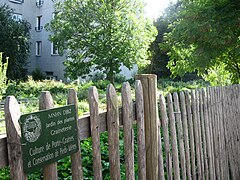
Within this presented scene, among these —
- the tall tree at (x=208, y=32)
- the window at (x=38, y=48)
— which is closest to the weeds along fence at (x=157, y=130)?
the tall tree at (x=208, y=32)

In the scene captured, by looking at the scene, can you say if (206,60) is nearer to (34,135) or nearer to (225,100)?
(225,100)

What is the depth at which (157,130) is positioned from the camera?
2.72 m

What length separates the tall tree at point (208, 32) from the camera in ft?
19.0

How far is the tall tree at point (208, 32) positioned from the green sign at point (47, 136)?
4.55 metres

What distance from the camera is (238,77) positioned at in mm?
7223

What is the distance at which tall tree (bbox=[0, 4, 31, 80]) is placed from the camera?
74.5 feet

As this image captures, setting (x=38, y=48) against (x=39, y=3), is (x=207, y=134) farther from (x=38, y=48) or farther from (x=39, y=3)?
(x=39, y=3)

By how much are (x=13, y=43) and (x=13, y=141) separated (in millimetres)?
23247

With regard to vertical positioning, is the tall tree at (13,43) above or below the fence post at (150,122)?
above

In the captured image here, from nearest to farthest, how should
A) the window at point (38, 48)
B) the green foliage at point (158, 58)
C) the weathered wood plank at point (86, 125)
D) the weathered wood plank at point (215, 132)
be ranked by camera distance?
the weathered wood plank at point (86, 125) < the weathered wood plank at point (215, 132) < the window at point (38, 48) < the green foliage at point (158, 58)

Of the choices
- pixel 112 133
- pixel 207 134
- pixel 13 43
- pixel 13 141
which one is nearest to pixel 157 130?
pixel 112 133

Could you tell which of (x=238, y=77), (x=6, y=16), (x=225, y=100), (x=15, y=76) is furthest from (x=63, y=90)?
(x=225, y=100)

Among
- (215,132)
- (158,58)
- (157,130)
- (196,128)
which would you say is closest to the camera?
(157,130)

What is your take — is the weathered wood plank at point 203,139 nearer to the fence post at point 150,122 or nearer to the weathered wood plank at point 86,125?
the fence post at point 150,122
